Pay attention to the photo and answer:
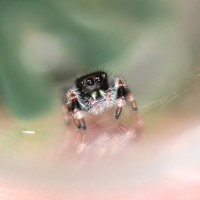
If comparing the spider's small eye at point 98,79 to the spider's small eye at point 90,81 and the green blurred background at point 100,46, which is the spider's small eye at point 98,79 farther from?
the green blurred background at point 100,46

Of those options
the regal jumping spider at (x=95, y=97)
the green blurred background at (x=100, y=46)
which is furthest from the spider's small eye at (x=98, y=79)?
the green blurred background at (x=100, y=46)

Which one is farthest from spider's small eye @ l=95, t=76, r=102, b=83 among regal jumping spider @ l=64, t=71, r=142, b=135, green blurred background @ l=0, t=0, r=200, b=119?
green blurred background @ l=0, t=0, r=200, b=119

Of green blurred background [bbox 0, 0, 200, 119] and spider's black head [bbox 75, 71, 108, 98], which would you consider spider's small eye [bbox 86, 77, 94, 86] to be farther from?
green blurred background [bbox 0, 0, 200, 119]

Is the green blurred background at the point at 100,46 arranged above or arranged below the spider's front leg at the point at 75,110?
above

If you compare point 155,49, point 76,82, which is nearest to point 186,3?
point 155,49

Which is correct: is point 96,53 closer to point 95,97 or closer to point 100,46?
point 100,46

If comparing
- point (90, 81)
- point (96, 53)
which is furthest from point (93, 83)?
point (96, 53)

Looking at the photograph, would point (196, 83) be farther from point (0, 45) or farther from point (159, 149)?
point (0, 45)
